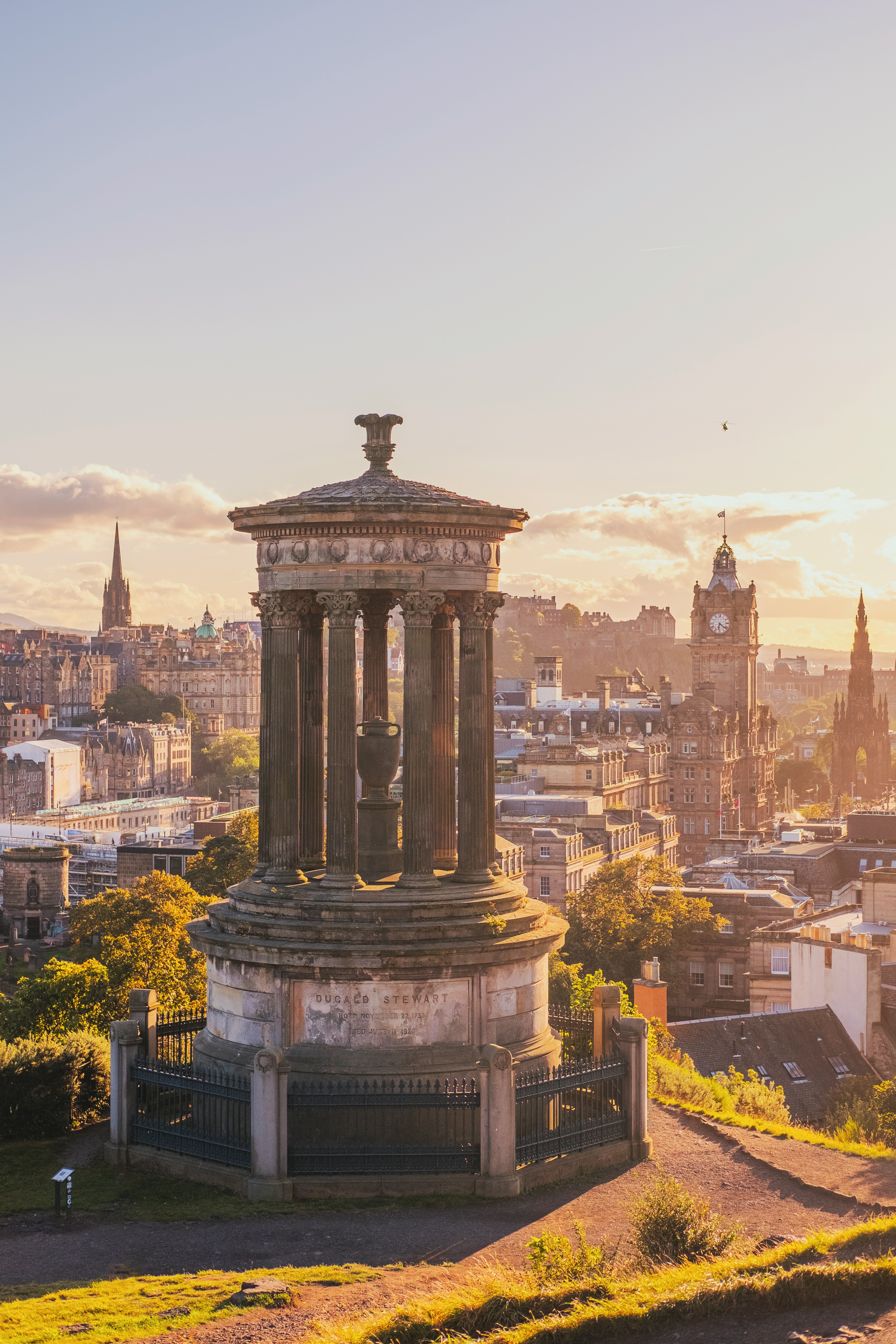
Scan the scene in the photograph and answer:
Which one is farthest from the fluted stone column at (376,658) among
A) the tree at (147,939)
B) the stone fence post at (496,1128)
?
the stone fence post at (496,1128)

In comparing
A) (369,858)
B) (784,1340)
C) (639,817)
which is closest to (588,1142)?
(369,858)

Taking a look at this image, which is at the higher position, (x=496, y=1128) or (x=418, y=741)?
(x=418, y=741)

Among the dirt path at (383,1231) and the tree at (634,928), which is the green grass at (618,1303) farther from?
the tree at (634,928)

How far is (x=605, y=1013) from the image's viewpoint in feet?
98.6

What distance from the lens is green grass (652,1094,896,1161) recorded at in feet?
99.7

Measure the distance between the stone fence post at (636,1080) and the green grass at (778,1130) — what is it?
3.59m

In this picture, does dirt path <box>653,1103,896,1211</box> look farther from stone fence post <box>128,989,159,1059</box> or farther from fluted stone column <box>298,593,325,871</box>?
stone fence post <box>128,989,159,1059</box>

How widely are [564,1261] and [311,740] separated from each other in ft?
42.7

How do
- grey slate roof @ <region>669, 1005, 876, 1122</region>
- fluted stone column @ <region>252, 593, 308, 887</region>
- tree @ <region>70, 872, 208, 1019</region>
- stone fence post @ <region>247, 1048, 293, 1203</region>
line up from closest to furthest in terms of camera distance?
stone fence post @ <region>247, 1048, 293, 1203</region> < fluted stone column @ <region>252, 593, 308, 887</region> < tree @ <region>70, 872, 208, 1019</region> < grey slate roof @ <region>669, 1005, 876, 1122</region>

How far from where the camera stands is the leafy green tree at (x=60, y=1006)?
149 ft

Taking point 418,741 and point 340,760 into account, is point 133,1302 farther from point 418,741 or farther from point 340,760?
point 418,741

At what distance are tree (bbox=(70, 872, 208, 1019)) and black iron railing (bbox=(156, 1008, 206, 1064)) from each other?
1.09m

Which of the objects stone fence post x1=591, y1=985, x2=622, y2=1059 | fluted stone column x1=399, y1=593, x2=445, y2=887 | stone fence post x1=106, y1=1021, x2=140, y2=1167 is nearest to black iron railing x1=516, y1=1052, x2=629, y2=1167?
stone fence post x1=591, y1=985, x2=622, y2=1059

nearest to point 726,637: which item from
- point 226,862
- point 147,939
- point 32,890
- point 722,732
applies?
point 722,732
